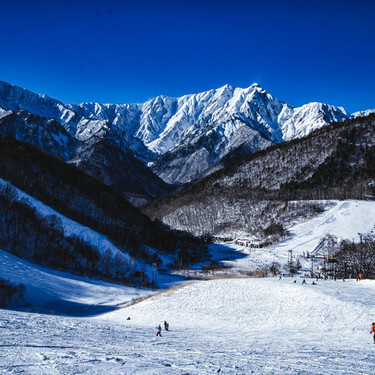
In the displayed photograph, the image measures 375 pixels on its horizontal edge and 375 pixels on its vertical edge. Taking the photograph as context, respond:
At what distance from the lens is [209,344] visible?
63.5 ft

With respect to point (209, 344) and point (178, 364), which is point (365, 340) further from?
point (178, 364)

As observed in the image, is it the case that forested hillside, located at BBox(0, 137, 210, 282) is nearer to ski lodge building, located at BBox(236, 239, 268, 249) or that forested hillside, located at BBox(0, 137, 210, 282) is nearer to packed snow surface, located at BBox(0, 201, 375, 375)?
ski lodge building, located at BBox(236, 239, 268, 249)

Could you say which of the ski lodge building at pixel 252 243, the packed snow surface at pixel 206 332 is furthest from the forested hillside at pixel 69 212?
the packed snow surface at pixel 206 332

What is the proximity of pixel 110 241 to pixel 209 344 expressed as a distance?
70440 mm

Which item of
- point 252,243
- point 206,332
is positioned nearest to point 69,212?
point 252,243

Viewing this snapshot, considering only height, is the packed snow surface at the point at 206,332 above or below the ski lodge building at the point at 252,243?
below

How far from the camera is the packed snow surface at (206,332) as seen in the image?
12.6m

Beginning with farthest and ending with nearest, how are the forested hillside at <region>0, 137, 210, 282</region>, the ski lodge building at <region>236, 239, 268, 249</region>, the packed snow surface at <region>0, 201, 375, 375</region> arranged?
the ski lodge building at <region>236, 239, 268, 249</region> → the forested hillside at <region>0, 137, 210, 282</region> → the packed snow surface at <region>0, 201, 375, 375</region>

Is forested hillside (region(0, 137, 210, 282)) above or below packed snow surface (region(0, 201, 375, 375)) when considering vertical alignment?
Result: above

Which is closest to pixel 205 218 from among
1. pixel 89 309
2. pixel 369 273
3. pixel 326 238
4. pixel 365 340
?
pixel 326 238

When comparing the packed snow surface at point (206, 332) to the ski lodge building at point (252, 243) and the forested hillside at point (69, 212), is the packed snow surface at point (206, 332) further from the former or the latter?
the ski lodge building at point (252, 243)

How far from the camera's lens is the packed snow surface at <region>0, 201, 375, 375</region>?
12.6 meters

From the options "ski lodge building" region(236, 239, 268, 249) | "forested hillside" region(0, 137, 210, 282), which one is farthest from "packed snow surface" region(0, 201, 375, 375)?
"ski lodge building" region(236, 239, 268, 249)

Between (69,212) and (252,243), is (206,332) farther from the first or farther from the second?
(252,243)
